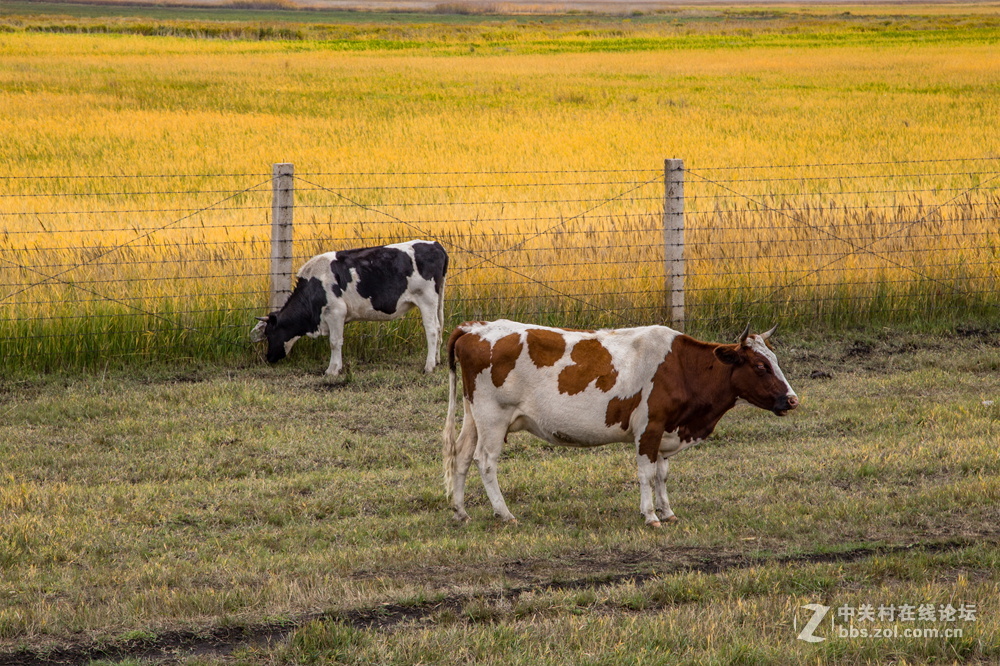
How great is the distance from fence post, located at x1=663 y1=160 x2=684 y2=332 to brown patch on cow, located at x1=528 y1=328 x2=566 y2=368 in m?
5.49

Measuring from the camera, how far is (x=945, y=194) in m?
16.8

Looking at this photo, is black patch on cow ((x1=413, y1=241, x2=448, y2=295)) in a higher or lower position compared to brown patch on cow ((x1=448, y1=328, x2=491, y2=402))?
higher

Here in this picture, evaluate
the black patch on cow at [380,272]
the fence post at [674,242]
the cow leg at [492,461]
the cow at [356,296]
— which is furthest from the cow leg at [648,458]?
the fence post at [674,242]

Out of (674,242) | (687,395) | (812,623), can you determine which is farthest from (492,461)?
(674,242)

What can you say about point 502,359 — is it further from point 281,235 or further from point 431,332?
point 281,235

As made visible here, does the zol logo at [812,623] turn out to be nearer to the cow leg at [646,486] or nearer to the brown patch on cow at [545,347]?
the cow leg at [646,486]

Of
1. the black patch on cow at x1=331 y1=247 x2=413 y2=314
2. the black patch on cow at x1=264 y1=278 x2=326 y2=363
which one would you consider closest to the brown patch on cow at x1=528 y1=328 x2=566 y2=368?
the black patch on cow at x1=331 y1=247 x2=413 y2=314

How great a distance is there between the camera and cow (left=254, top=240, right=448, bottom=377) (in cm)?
1087

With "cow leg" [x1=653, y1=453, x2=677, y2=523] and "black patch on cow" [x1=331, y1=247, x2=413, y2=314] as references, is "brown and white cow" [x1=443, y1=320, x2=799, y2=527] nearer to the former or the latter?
"cow leg" [x1=653, y1=453, x2=677, y2=523]

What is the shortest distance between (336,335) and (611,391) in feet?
15.8

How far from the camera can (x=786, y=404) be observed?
21.7 ft

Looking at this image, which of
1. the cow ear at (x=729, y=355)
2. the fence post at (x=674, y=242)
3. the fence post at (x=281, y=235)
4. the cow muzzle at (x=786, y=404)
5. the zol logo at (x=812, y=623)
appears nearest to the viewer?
the zol logo at (x=812, y=623)

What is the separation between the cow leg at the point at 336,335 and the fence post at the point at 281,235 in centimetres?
93

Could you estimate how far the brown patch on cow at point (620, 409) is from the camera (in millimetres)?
6652
